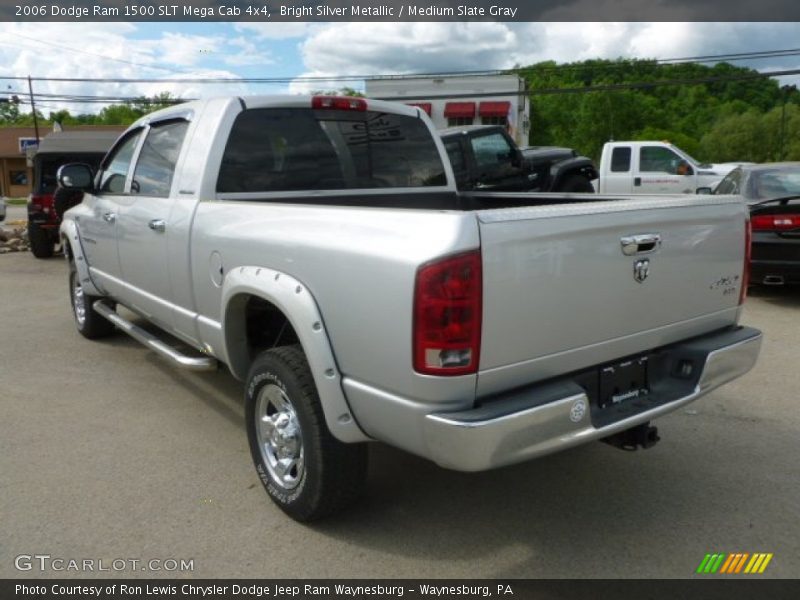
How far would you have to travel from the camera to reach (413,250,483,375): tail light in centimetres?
241

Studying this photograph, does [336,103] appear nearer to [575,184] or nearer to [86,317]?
[86,317]

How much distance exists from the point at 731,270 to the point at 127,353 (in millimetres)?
4958

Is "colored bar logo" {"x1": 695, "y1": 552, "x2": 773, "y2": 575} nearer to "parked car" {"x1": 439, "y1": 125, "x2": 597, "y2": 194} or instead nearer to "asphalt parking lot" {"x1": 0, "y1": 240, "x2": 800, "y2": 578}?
"asphalt parking lot" {"x1": 0, "y1": 240, "x2": 800, "y2": 578}

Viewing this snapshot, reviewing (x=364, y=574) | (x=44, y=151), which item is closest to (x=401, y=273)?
(x=364, y=574)

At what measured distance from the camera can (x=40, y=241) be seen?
13500 mm

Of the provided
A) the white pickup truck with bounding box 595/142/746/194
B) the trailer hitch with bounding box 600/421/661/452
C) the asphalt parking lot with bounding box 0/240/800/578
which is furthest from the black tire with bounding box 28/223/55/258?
the trailer hitch with bounding box 600/421/661/452

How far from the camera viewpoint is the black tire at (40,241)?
13.4m

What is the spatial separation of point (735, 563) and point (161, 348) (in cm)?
330

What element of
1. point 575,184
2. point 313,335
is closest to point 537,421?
point 313,335

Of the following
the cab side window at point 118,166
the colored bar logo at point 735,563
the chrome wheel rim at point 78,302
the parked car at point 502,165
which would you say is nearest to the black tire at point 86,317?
the chrome wheel rim at point 78,302

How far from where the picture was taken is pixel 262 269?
3227 mm

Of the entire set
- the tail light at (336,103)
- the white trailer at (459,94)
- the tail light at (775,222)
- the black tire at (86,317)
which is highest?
the white trailer at (459,94)

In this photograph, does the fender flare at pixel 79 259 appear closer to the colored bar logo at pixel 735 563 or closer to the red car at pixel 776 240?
the colored bar logo at pixel 735 563

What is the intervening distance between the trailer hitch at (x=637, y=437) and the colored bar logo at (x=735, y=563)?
20.2 inches
